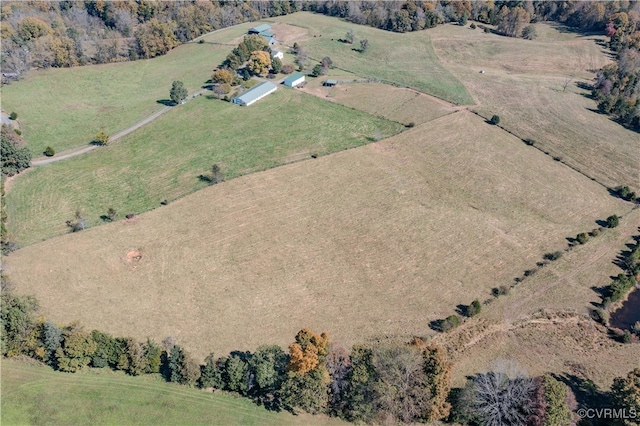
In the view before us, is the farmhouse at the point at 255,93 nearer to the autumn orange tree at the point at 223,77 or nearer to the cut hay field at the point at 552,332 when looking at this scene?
the autumn orange tree at the point at 223,77

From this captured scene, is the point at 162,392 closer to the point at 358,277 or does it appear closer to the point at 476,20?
the point at 358,277

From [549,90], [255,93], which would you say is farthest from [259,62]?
[549,90]

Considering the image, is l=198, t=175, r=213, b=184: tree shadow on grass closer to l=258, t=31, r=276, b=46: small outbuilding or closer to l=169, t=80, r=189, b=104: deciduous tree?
l=169, t=80, r=189, b=104: deciduous tree

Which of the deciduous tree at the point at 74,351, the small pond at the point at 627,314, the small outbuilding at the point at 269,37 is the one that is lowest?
the deciduous tree at the point at 74,351

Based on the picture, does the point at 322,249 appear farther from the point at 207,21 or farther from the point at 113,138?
the point at 207,21

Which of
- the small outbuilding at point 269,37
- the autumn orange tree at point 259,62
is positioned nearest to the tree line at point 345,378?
the autumn orange tree at point 259,62

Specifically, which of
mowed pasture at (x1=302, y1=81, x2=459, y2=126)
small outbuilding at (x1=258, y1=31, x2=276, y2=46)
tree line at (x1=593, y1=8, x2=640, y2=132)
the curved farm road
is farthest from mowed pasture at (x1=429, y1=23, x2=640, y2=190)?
the curved farm road
